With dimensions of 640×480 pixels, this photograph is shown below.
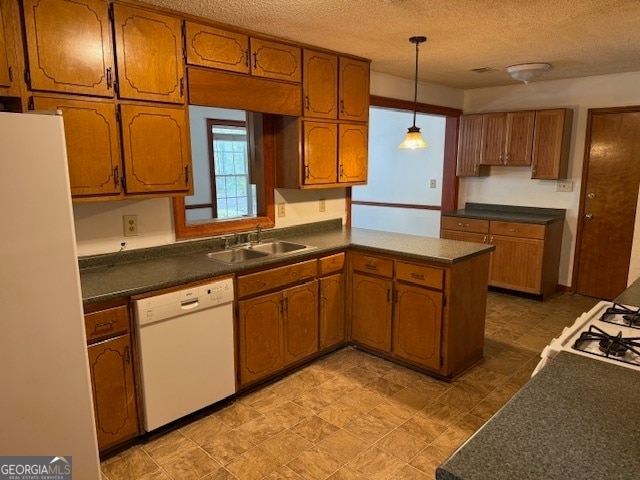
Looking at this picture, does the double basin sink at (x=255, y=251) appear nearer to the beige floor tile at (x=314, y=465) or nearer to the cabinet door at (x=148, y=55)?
the cabinet door at (x=148, y=55)

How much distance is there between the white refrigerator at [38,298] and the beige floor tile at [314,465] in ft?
3.30

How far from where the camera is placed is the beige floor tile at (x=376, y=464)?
2.10 meters

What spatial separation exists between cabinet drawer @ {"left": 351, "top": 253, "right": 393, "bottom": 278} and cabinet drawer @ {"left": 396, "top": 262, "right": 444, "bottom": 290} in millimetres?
77

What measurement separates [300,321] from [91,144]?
166 cm

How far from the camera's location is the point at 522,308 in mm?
4352

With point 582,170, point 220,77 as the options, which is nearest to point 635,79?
point 582,170

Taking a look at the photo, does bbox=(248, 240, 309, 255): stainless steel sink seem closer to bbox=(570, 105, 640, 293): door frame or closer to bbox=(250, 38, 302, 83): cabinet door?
bbox=(250, 38, 302, 83): cabinet door

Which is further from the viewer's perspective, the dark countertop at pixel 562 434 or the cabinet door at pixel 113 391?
the cabinet door at pixel 113 391

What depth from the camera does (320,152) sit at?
337 centimetres

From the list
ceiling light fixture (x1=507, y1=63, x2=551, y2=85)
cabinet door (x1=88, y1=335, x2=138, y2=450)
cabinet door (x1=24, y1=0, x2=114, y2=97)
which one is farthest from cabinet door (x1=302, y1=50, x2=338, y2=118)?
cabinet door (x1=88, y1=335, x2=138, y2=450)

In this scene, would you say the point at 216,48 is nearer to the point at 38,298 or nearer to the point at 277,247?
the point at 277,247

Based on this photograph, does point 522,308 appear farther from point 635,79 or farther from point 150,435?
point 150,435

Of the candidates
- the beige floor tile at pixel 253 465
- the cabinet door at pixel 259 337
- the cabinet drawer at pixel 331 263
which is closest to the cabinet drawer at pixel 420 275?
the cabinet drawer at pixel 331 263

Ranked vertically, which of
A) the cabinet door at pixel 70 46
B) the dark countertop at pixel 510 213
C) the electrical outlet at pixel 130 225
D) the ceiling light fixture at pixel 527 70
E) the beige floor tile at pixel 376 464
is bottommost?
the beige floor tile at pixel 376 464
